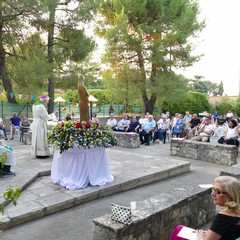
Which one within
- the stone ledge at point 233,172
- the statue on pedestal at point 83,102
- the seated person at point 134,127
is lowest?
the stone ledge at point 233,172

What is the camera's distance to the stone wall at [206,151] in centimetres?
820

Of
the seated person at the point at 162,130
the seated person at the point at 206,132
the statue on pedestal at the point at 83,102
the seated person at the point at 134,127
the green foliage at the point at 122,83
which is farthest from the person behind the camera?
the green foliage at the point at 122,83

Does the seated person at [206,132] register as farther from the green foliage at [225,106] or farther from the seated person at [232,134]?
the green foliage at [225,106]

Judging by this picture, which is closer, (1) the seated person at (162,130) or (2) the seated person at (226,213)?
(2) the seated person at (226,213)

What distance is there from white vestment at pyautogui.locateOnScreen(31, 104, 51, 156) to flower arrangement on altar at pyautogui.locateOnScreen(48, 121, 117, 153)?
7.49 feet

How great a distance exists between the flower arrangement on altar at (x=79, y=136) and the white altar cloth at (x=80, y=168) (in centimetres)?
15

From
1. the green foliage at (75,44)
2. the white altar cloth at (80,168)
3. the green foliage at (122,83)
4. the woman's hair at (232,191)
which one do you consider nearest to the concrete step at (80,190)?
the white altar cloth at (80,168)

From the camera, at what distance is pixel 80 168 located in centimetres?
545

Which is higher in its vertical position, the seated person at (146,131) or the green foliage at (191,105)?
the green foliage at (191,105)

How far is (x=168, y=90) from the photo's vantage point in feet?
67.1

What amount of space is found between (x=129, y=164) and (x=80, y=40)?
471 inches

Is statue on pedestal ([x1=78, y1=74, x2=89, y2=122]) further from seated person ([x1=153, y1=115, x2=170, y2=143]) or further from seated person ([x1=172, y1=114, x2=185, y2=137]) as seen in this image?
seated person ([x1=172, y1=114, x2=185, y2=137])

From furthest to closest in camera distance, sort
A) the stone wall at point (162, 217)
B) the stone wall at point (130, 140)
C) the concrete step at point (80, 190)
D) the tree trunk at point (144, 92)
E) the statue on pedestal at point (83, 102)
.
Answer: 1. the tree trunk at point (144, 92)
2. the stone wall at point (130, 140)
3. the statue on pedestal at point (83, 102)
4. the concrete step at point (80, 190)
5. the stone wall at point (162, 217)

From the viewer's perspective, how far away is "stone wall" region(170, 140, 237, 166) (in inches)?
323
